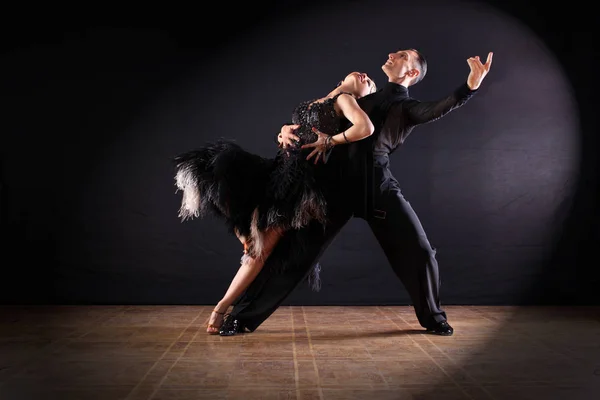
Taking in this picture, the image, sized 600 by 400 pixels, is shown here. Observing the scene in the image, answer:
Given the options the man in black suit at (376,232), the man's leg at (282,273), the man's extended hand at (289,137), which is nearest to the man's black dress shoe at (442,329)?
the man in black suit at (376,232)

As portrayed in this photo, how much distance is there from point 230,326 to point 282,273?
0.38 metres

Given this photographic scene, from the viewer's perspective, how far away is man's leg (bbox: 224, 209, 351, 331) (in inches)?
138

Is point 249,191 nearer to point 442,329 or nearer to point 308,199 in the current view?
point 308,199

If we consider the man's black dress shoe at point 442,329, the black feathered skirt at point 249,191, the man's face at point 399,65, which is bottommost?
the man's black dress shoe at point 442,329

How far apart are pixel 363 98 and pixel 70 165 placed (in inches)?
90.2

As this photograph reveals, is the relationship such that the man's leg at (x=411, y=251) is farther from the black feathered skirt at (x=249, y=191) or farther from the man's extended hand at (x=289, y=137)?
the man's extended hand at (x=289, y=137)

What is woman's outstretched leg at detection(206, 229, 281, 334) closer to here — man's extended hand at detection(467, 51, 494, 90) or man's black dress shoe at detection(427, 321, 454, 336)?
man's black dress shoe at detection(427, 321, 454, 336)

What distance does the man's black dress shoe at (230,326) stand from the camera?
3.42 metres

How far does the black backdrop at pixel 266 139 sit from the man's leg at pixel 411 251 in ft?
4.38

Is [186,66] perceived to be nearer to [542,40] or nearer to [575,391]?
[542,40]

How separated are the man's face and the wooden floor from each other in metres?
1.40

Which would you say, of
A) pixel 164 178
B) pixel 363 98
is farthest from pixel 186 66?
pixel 363 98

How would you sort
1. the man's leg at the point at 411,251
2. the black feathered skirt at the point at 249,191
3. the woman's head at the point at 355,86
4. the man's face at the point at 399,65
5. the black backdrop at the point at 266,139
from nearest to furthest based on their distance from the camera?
the black feathered skirt at the point at 249,191 → the man's leg at the point at 411,251 → the man's face at the point at 399,65 → the woman's head at the point at 355,86 → the black backdrop at the point at 266,139

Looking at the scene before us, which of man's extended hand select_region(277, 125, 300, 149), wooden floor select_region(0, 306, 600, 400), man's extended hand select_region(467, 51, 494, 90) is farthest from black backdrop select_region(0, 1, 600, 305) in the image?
man's extended hand select_region(467, 51, 494, 90)
